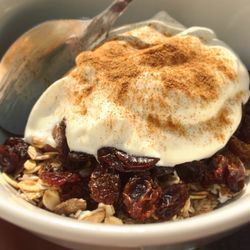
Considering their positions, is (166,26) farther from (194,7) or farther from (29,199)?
(29,199)

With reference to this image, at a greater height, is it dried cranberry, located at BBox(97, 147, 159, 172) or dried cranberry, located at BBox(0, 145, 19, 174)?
dried cranberry, located at BBox(97, 147, 159, 172)

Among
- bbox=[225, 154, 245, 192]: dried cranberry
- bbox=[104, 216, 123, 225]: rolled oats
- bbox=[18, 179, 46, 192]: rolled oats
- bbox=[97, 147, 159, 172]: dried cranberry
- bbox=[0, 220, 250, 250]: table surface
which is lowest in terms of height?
bbox=[0, 220, 250, 250]: table surface

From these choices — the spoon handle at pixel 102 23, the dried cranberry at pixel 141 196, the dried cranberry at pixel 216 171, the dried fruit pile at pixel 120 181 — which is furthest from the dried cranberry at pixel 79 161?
the spoon handle at pixel 102 23

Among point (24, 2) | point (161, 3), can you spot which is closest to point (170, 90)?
point (161, 3)

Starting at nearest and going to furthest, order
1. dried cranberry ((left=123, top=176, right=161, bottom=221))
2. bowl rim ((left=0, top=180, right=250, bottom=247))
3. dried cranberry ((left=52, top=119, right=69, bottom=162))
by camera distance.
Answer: bowl rim ((left=0, top=180, right=250, bottom=247))
dried cranberry ((left=123, top=176, right=161, bottom=221))
dried cranberry ((left=52, top=119, right=69, bottom=162))

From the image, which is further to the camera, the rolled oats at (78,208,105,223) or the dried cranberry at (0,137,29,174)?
the dried cranberry at (0,137,29,174)

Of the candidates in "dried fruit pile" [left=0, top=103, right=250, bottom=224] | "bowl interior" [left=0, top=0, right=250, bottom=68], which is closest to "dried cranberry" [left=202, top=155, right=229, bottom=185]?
"dried fruit pile" [left=0, top=103, right=250, bottom=224]

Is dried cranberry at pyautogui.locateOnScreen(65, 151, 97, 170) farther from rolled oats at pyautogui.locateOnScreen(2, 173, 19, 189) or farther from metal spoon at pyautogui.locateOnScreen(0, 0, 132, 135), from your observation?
metal spoon at pyautogui.locateOnScreen(0, 0, 132, 135)

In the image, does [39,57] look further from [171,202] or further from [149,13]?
[171,202]
